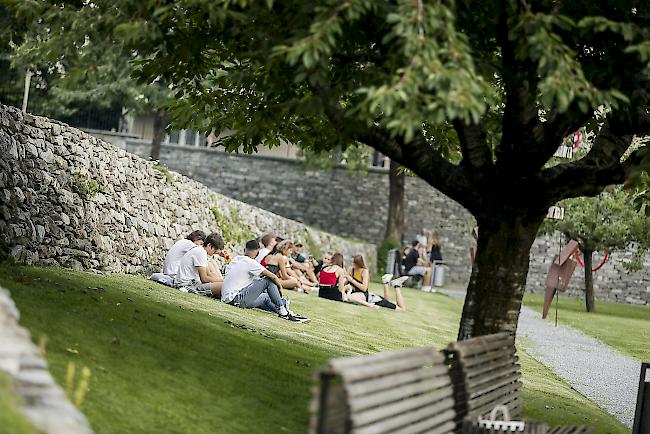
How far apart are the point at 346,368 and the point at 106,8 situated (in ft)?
21.2

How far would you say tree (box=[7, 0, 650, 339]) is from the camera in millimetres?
10602

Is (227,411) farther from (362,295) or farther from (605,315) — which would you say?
(605,315)

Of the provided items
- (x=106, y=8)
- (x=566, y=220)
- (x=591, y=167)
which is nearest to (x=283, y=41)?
(x=106, y=8)

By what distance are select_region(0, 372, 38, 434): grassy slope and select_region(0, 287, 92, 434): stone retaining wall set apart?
0.14 metres

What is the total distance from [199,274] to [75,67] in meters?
10.0

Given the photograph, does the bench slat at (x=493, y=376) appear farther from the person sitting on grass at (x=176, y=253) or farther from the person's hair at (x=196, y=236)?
the person's hair at (x=196, y=236)

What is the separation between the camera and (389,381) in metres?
7.91

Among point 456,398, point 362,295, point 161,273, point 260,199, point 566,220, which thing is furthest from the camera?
point 260,199

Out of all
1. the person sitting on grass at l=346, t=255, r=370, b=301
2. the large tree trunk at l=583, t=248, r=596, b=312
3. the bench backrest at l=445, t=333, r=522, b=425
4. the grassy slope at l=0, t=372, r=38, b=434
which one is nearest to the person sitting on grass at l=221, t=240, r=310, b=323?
the person sitting on grass at l=346, t=255, r=370, b=301

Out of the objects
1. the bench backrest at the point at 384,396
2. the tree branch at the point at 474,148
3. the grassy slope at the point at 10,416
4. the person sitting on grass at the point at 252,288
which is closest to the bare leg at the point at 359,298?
the person sitting on grass at the point at 252,288

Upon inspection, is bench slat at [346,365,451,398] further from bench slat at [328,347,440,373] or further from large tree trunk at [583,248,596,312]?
large tree trunk at [583,248,596,312]

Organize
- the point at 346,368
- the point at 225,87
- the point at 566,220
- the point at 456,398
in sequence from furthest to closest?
the point at 566,220 < the point at 225,87 < the point at 456,398 < the point at 346,368

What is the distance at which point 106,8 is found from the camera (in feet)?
41.0

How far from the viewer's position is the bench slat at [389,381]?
7281 mm
